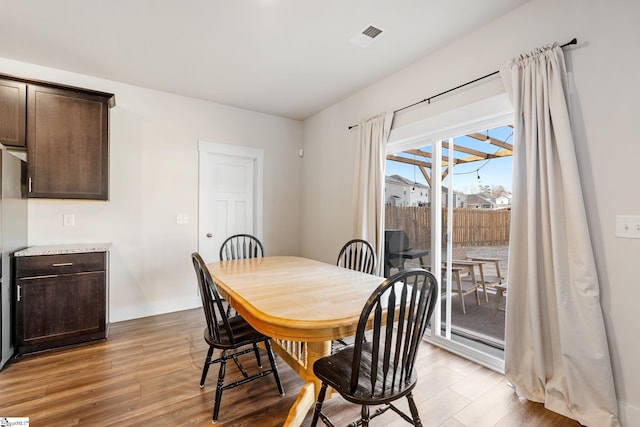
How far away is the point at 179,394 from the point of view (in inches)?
78.5

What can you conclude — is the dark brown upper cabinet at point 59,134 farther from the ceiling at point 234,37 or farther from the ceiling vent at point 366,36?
the ceiling vent at point 366,36

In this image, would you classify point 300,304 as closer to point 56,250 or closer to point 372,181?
point 372,181

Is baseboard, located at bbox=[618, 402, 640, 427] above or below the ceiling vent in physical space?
below

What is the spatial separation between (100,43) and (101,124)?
30.7 inches

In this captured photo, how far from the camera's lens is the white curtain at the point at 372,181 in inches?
125

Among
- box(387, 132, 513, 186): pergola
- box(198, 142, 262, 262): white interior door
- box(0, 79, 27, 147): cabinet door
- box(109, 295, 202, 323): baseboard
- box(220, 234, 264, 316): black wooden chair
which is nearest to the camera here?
box(387, 132, 513, 186): pergola

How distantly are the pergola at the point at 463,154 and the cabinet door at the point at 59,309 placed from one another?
3.29 meters

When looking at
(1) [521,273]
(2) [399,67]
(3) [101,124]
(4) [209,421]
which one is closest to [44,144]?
(3) [101,124]

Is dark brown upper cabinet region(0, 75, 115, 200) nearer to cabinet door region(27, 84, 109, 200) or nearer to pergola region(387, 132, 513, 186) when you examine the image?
cabinet door region(27, 84, 109, 200)

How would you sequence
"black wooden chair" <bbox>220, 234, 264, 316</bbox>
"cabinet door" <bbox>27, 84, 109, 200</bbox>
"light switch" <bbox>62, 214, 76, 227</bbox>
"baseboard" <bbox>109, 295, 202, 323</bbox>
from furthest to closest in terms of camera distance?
"baseboard" <bbox>109, 295, 202, 323</bbox>
"black wooden chair" <bbox>220, 234, 264, 316</bbox>
"light switch" <bbox>62, 214, 76, 227</bbox>
"cabinet door" <bbox>27, 84, 109, 200</bbox>

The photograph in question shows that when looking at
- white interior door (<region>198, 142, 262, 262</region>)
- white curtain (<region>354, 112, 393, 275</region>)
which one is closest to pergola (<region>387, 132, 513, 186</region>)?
white curtain (<region>354, 112, 393, 275</region>)

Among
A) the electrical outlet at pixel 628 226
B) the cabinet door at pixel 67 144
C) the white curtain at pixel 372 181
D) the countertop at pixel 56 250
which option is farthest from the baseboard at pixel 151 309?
the electrical outlet at pixel 628 226

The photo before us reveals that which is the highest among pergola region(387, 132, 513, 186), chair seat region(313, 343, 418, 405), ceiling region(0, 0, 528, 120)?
ceiling region(0, 0, 528, 120)

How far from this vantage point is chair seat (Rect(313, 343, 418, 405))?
1.26m
